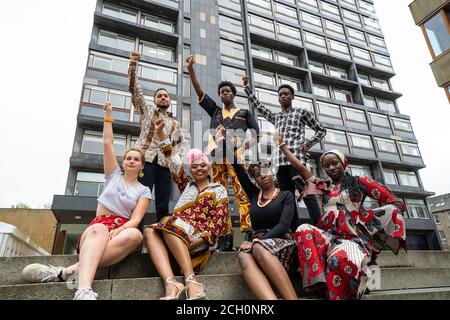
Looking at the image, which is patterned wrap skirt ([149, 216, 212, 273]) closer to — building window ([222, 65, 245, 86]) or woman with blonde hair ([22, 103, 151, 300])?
woman with blonde hair ([22, 103, 151, 300])

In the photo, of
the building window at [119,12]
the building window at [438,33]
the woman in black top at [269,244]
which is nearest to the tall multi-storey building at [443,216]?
the building window at [438,33]

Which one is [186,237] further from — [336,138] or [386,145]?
[386,145]

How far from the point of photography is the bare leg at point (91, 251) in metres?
2.00

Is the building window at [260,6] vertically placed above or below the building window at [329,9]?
below

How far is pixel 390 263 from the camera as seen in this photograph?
3.77 m

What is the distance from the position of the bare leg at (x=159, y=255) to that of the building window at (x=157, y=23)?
819 inches

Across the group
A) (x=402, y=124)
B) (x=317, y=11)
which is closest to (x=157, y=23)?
(x=317, y=11)

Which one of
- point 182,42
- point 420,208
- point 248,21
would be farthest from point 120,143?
point 420,208

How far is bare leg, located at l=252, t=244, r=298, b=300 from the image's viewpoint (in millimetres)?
2162

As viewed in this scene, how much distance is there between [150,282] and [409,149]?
2984 cm

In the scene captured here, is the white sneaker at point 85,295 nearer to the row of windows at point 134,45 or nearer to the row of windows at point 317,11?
the row of windows at point 134,45

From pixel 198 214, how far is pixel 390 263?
112 inches

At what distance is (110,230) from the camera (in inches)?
99.0
